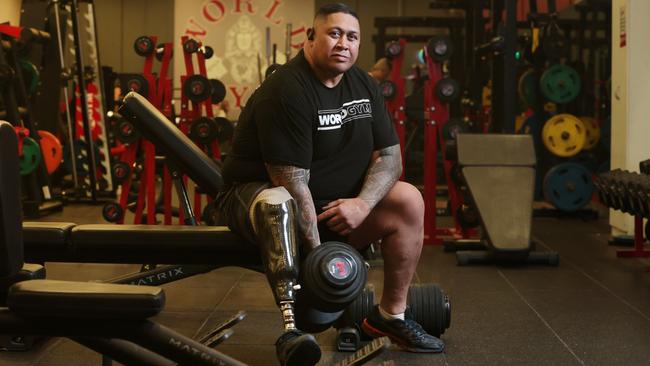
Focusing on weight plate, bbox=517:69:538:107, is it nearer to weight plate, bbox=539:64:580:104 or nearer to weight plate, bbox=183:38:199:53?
weight plate, bbox=539:64:580:104

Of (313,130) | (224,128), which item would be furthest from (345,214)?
(224,128)

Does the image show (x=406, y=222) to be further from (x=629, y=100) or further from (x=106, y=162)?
(x=106, y=162)

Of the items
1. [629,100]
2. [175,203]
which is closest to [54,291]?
[629,100]

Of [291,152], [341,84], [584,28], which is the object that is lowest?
[291,152]

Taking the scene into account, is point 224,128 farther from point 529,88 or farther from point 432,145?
point 529,88

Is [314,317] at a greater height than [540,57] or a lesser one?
lesser

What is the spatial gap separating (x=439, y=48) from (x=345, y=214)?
9.52 feet

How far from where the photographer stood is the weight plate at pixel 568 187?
5938 millimetres

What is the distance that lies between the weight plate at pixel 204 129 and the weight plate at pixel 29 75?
7.76ft

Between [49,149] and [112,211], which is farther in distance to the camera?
[49,149]

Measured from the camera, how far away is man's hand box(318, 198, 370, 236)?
247 cm

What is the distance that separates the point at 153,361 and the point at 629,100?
377cm

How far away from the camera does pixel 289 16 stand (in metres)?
9.70

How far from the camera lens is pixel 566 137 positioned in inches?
247
